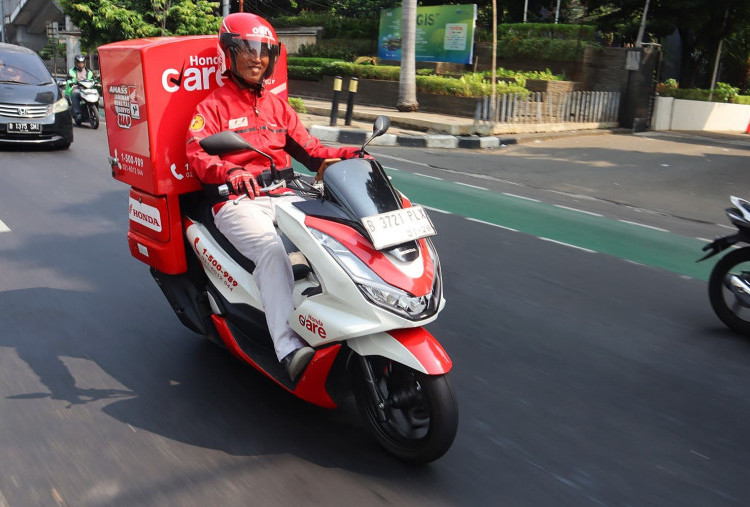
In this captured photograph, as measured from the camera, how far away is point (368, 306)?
2.78m

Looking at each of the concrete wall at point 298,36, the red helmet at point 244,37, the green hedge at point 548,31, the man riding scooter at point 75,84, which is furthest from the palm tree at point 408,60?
the red helmet at point 244,37

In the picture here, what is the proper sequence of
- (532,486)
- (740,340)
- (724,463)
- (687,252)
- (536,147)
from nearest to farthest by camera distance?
(532,486) < (724,463) < (740,340) < (687,252) < (536,147)

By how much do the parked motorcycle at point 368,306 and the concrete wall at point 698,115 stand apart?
18533 mm

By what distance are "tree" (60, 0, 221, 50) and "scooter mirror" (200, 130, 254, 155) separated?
19.3m

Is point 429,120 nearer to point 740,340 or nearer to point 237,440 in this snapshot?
point 740,340

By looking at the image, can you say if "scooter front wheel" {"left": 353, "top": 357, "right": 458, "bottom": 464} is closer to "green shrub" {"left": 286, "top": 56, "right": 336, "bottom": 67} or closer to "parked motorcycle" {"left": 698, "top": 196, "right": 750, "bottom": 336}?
"parked motorcycle" {"left": 698, "top": 196, "right": 750, "bottom": 336}

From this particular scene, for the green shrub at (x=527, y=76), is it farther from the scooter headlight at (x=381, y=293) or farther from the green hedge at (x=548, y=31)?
the scooter headlight at (x=381, y=293)

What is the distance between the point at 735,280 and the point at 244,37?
346 centimetres

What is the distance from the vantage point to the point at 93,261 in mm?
5801

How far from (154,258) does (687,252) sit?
208 inches

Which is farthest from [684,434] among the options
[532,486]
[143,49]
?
[143,49]

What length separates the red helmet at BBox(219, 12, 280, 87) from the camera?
11.8 ft

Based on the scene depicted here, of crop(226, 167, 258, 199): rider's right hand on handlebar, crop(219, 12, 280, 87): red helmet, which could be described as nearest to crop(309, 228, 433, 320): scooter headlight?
crop(226, 167, 258, 199): rider's right hand on handlebar

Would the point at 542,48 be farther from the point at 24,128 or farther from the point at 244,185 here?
the point at 244,185
